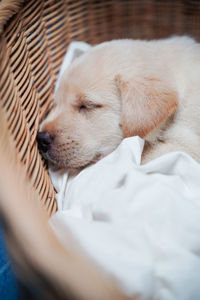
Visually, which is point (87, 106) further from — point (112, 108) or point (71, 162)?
point (71, 162)

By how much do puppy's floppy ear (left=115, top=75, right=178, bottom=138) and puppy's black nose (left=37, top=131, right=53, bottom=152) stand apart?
32 centimetres

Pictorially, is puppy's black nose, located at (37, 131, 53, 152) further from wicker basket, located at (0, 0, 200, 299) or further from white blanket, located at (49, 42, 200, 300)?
white blanket, located at (49, 42, 200, 300)

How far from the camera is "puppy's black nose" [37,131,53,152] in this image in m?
1.28

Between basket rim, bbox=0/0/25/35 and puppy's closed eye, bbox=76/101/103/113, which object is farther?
puppy's closed eye, bbox=76/101/103/113

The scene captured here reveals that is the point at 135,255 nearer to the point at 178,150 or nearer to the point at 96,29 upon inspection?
the point at 178,150

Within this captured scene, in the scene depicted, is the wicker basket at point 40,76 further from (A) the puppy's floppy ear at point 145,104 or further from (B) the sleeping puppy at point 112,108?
(A) the puppy's floppy ear at point 145,104

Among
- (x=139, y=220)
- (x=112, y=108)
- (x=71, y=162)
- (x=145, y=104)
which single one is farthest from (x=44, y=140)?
(x=139, y=220)

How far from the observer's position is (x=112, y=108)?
50.6 inches

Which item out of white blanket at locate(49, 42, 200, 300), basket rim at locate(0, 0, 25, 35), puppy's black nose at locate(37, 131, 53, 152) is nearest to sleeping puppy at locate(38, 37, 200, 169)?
puppy's black nose at locate(37, 131, 53, 152)

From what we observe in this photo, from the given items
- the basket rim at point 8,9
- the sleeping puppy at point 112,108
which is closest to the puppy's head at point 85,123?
the sleeping puppy at point 112,108

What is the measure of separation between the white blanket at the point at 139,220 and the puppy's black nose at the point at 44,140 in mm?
187

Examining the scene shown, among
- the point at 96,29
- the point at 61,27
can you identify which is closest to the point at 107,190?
the point at 61,27

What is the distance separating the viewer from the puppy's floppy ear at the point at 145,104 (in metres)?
1.18

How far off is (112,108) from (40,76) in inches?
17.6
